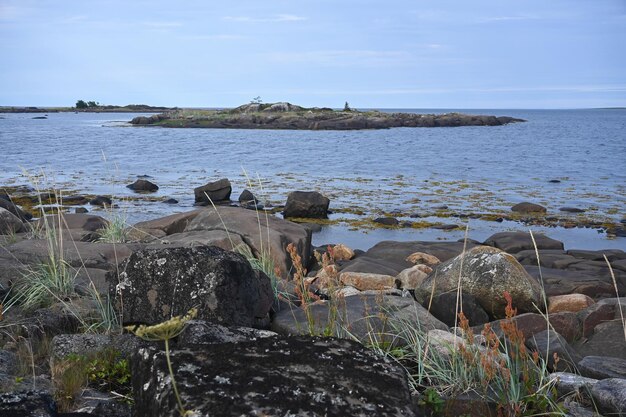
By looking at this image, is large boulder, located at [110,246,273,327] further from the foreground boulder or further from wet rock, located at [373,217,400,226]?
wet rock, located at [373,217,400,226]

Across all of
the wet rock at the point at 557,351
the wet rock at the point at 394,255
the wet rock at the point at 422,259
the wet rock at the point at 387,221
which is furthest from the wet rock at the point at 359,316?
the wet rock at the point at 387,221

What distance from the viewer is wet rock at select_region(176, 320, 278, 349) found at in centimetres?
396

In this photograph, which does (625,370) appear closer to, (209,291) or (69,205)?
(209,291)

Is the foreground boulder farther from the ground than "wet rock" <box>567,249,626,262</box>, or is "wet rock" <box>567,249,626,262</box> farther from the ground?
the foreground boulder

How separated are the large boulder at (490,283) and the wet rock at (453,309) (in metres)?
0.19

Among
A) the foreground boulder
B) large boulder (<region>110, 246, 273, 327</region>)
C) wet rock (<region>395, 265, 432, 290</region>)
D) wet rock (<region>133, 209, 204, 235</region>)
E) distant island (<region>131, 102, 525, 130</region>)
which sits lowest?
distant island (<region>131, 102, 525, 130</region>)

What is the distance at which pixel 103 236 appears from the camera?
34.8 ft

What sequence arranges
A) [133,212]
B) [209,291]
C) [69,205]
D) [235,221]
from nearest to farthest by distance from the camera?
[209,291] < [235,221] < [133,212] < [69,205]

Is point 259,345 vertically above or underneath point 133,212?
above

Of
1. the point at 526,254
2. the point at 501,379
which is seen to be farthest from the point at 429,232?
the point at 501,379

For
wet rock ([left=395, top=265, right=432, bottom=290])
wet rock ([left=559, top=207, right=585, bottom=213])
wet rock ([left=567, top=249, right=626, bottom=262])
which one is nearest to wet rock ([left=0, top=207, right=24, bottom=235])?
wet rock ([left=395, top=265, right=432, bottom=290])

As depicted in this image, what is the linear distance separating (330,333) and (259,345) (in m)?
1.68

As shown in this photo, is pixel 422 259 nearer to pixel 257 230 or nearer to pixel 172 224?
pixel 257 230

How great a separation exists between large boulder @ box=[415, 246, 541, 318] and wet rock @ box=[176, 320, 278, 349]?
508 cm
